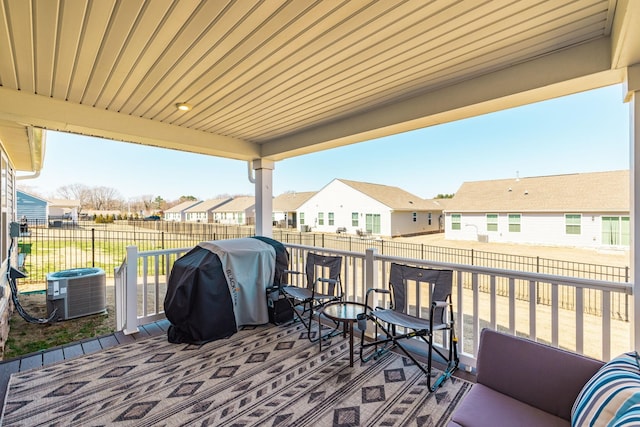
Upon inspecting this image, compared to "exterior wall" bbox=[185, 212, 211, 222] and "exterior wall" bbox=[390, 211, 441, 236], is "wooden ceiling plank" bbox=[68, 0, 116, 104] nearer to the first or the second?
"exterior wall" bbox=[390, 211, 441, 236]

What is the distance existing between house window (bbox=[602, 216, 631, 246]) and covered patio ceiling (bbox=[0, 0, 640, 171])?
1387cm

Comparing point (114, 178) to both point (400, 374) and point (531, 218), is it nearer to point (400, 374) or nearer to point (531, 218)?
point (400, 374)

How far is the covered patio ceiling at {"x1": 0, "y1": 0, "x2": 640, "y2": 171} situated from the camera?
1686 millimetres

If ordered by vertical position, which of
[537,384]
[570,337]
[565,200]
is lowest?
[570,337]

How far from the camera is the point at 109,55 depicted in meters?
2.17

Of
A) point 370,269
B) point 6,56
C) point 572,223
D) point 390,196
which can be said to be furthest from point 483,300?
point 390,196

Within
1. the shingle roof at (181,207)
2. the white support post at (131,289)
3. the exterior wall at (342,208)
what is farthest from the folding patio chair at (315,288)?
the shingle roof at (181,207)

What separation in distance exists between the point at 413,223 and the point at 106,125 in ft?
63.3

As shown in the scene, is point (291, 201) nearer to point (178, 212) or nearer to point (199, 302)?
point (178, 212)

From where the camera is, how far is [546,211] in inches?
529

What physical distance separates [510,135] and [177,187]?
2888 centimetres

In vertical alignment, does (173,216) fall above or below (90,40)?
below

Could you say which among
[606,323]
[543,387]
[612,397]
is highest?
[612,397]

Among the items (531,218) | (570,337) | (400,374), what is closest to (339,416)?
(400,374)
